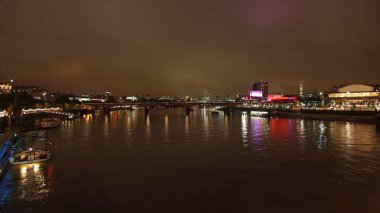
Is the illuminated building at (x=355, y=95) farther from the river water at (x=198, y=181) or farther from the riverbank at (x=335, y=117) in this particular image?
the river water at (x=198, y=181)

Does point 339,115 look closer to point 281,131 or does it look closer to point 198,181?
point 281,131

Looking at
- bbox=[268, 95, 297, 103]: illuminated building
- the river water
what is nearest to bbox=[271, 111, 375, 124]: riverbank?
the river water

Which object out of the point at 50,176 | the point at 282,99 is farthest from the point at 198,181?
the point at 282,99

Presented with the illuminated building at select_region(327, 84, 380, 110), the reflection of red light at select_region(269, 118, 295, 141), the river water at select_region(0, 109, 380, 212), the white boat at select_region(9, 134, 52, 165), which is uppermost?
the illuminated building at select_region(327, 84, 380, 110)

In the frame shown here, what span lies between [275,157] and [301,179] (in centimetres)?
670

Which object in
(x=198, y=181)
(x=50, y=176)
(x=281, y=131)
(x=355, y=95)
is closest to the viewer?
(x=198, y=181)

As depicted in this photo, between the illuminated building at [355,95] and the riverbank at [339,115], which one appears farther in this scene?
the illuminated building at [355,95]

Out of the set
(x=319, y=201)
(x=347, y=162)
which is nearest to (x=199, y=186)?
(x=319, y=201)

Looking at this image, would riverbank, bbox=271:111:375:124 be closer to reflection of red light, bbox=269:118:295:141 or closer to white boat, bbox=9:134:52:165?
reflection of red light, bbox=269:118:295:141

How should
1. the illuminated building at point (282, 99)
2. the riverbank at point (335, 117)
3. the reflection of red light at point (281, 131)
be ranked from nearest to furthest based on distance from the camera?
the reflection of red light at point (281, 131) → the riverbank at point (335, 117) → the illuminated building at point (282, 99)

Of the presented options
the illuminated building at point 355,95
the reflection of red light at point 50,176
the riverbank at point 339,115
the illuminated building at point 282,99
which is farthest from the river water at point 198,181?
the illuminated building at point 282,99

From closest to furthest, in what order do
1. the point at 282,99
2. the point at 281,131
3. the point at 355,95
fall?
the point at 281,131
the point at 355,95
the point at 282,99

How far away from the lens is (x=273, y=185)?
17.0 m

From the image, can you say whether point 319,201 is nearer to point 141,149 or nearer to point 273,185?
point 273,185
